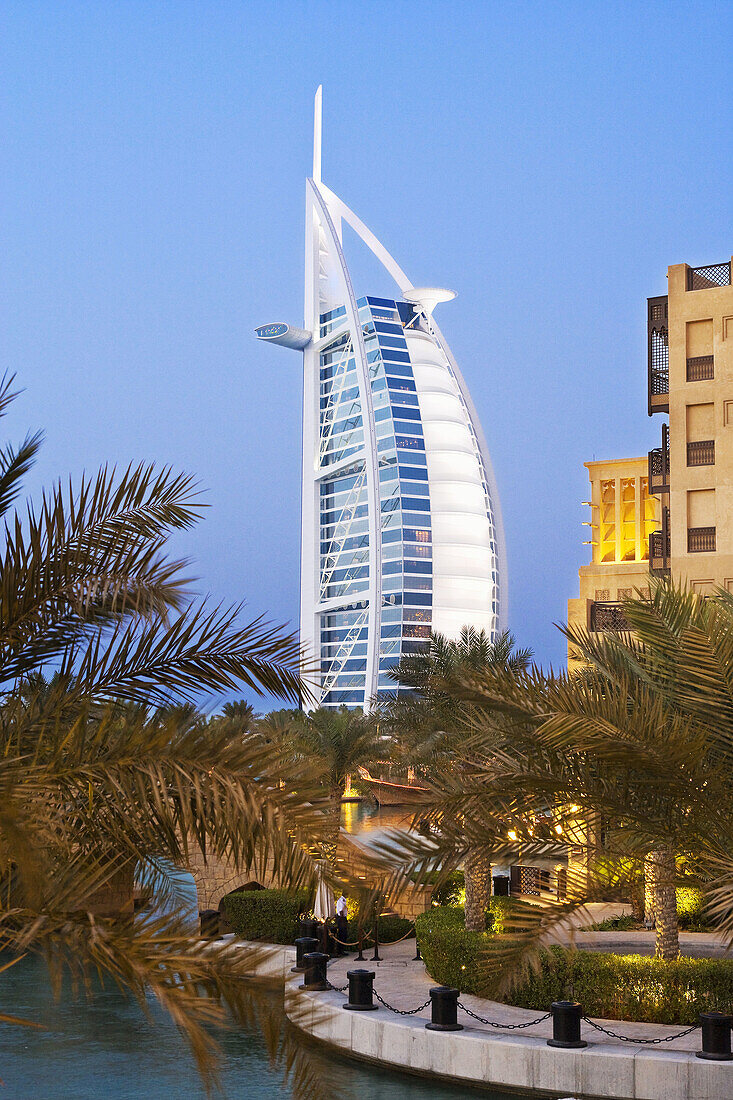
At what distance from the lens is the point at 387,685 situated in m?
101

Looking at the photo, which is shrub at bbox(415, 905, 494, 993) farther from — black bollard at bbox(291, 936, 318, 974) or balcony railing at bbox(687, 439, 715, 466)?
balcony railing at bbox(687, 439, 715, 466)

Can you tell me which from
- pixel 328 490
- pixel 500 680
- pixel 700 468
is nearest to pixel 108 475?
pixel 500 680

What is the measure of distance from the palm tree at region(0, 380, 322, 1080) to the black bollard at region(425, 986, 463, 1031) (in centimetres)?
1015

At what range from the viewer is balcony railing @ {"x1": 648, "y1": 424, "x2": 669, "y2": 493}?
37.8 m

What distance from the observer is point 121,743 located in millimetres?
Answer: 6957

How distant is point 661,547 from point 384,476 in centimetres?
6806

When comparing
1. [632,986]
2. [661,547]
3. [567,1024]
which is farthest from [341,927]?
[661,547]

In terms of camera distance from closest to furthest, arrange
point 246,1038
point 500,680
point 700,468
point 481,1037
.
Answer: point 500,680
point 481,1037
point 246,1038
point 700,468

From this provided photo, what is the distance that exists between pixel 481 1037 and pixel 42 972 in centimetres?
1455

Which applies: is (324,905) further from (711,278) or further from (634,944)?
(711,278)

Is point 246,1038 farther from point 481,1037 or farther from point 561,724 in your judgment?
point 561,724

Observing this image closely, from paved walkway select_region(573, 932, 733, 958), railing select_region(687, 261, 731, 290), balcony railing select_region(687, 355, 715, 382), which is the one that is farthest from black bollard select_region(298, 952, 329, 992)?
railing select_region(687, 261, 731, 290)

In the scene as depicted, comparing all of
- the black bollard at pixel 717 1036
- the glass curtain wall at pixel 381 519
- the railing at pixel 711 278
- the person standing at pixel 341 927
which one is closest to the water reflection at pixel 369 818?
the person standing at pixel 341 927

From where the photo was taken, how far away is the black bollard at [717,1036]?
1476 centimetres
